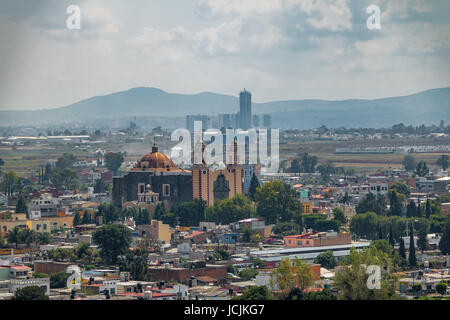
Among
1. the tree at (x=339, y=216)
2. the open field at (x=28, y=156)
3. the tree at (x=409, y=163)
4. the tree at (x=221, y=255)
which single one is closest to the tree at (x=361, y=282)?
the tree at (x=221, y=255)

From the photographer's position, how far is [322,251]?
20.6 m

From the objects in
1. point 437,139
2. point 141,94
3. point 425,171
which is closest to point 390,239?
point 425,171

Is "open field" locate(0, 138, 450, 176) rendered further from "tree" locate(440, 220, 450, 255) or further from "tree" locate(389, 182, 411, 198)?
"tree" locate(440, 220, 450, 255)

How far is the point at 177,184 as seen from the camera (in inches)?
1164

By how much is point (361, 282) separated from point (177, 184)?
15537mm

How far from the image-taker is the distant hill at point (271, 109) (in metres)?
75.0

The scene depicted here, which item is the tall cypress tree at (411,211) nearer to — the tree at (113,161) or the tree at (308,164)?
the tree at (308,164)

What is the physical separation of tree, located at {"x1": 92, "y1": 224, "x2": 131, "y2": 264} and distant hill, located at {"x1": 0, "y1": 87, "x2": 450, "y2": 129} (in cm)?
4484

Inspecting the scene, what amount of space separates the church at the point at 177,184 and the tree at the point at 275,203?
1.80 meters

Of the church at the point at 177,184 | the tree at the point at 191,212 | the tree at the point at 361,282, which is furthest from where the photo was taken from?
the church at the point at 177,184

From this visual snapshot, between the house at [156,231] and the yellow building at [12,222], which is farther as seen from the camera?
the yellow building at [12,222]
